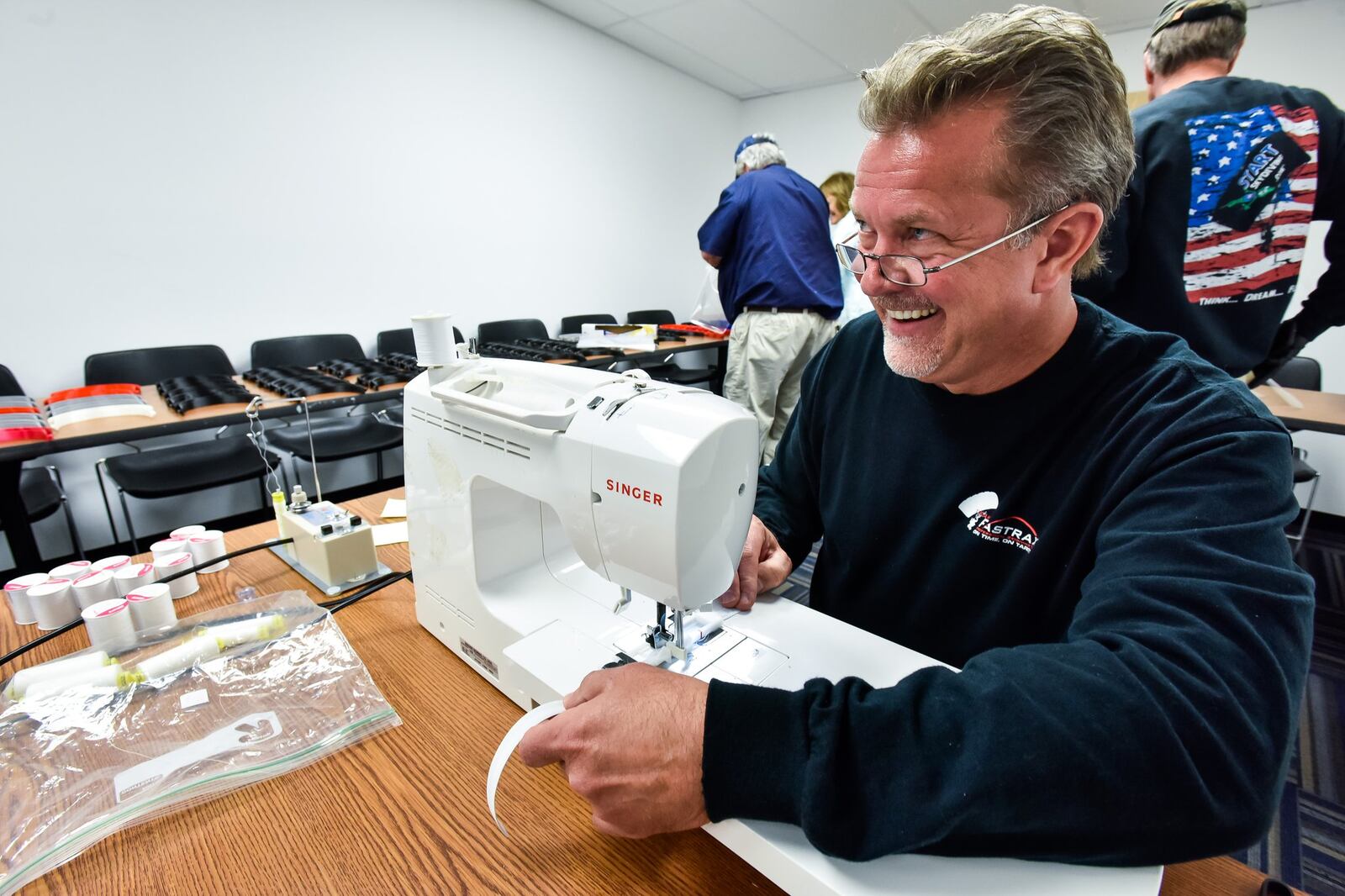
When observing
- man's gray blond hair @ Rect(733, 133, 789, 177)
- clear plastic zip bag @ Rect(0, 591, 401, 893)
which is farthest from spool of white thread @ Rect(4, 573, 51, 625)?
man's gray blond hair @ Rect(733, 133, 789, 177)

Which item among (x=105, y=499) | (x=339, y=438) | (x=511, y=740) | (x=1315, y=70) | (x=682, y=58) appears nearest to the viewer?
(x=511, y=740)

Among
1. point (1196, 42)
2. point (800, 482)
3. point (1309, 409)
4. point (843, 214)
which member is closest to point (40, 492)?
point (800, 482)

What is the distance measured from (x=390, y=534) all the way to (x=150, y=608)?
0.40 meters

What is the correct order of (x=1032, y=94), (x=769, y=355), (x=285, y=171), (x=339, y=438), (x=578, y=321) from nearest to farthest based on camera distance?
(x=1032, y=94), (x=339, y=438), (x=285, y=171), (x=769, y=355), (x=578, y=321)

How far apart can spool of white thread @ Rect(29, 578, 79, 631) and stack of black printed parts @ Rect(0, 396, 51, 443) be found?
1149 mm

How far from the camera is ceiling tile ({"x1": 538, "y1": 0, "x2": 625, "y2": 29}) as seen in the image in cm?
383

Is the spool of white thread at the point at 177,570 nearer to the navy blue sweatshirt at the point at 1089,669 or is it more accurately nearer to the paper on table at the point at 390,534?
the paper on table at the point at 390,534

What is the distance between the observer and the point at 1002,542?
0.78 meters

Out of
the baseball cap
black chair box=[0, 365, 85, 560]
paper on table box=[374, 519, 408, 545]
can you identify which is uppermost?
the baseball cap

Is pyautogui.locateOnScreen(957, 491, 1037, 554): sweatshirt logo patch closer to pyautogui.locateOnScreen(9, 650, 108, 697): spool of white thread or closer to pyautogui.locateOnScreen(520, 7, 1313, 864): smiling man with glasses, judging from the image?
pyautogui.locateOnScreen(520, 7, 1313, 864): smiling man with glasses

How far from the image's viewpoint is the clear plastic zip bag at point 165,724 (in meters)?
0.58

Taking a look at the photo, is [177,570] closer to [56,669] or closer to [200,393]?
[56,669]

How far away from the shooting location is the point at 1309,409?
7.13 feet

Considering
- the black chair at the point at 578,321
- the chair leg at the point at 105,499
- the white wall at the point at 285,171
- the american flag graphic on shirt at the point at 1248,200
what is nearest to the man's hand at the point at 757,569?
the american flag graphic on shirt at the point at 1248,200
